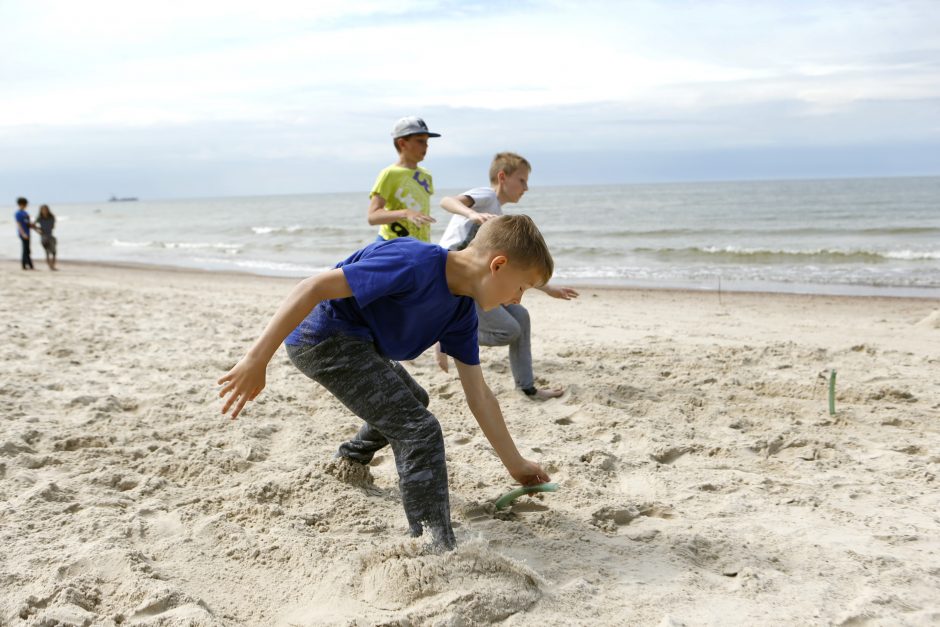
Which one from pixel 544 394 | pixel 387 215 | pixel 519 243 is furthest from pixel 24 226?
pixel 519 243

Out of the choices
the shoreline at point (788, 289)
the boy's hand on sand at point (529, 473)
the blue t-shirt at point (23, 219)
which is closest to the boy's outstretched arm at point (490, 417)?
the boy's hand on sand at point (529, 473)

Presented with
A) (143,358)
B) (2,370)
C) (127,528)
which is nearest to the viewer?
(127,528)

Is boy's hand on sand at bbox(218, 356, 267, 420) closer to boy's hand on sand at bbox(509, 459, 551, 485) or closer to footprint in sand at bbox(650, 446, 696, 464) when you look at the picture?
boy's hand on sand at bbox(509, 459, 551, 485)

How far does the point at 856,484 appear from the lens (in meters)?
3.40

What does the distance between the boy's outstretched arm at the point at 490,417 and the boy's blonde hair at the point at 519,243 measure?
20.7 inches

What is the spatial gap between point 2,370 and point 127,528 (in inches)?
109

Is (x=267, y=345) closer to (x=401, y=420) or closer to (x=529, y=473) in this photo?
(x=401, y=420)

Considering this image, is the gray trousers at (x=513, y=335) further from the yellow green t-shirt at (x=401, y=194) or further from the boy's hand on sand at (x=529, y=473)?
the boy's hand on sand at (x=529, y=473)

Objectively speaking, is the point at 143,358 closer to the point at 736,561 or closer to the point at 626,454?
the point at 626,454

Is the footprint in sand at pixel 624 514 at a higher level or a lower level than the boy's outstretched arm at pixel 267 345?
lower

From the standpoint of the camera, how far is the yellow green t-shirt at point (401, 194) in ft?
16.6

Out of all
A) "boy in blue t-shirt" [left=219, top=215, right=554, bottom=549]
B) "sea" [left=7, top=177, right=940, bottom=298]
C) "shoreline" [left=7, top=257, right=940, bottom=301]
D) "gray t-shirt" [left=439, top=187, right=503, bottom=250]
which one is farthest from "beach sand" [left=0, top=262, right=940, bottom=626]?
"sea" [left=7, top=177, right=940, bottom=298]

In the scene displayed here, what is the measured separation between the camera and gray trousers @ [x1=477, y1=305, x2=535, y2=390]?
4.72 meters

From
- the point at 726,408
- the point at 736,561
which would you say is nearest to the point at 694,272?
the point at 726,408
